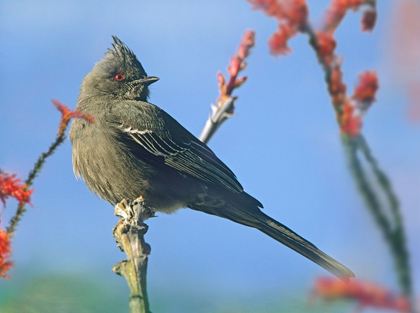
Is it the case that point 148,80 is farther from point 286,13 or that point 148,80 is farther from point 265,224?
point 286,13

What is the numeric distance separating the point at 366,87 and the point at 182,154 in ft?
7.63

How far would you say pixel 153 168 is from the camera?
3.07m

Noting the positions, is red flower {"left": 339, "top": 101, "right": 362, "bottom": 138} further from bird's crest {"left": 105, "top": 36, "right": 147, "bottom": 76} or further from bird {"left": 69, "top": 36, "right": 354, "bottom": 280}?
bird's crest {"left": 105, "top": 36, "right": 147, "bottom": 76}

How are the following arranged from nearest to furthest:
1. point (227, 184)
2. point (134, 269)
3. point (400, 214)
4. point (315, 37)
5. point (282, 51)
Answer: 1. point (400, 214)
2. point (315, 37)
3. point (282, 51)
4. point (134, 269)
5. point (227, 184)

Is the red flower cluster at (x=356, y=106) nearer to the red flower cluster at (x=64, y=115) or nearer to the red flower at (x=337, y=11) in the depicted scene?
the red flower at (x=337, y=11)

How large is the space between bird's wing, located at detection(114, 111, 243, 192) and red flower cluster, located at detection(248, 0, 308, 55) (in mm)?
2066

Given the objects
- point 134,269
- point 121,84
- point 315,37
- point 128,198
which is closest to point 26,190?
point 134,269

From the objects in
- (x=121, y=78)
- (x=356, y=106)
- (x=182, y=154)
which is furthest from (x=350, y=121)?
(x=121, y=78)

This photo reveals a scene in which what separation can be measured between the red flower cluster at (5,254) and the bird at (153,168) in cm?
197

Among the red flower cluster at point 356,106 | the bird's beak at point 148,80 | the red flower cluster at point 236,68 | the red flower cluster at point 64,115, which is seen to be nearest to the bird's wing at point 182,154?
the bird's beak at point 148,80

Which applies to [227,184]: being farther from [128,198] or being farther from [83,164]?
[83,164]

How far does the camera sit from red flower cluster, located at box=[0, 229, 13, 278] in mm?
949

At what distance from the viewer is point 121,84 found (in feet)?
11.2

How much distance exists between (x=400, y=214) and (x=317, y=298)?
20 centimetres
